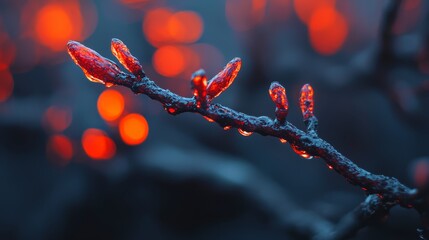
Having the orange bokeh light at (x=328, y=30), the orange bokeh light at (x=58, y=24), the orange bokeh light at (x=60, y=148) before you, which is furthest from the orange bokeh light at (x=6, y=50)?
the orange bokeh light at (x=328, y=30)

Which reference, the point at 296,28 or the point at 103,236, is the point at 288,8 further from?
the point at 103,236

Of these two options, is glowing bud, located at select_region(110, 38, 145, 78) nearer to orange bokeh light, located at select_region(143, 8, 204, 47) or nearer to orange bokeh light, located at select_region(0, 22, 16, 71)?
orange bokeh light, located at select_region(143, 8, 204, 47)

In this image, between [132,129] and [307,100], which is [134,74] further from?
[132,129]

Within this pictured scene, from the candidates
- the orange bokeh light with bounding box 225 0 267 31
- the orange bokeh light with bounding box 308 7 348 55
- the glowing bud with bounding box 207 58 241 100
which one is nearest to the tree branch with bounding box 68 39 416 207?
the glowing bud with bounding box 207 58 241 100

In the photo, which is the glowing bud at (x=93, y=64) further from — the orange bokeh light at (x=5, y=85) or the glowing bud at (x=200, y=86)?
the orange bokeh light at (x=5, y=85)

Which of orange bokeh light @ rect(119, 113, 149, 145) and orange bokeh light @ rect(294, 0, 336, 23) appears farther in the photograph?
orange bokeh light @ rect(294, 0, 336, 23)

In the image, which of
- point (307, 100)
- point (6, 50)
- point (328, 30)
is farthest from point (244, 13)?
point (307, 100)
